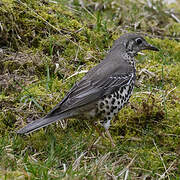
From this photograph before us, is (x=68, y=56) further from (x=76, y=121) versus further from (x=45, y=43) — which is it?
(x=76, y=121)

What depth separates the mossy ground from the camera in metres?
4.45

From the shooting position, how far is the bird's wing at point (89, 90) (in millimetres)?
4895

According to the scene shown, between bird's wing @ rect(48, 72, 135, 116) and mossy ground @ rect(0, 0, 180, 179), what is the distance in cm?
38

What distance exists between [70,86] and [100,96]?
35.6 inches

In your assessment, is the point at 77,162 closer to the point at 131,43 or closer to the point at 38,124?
the point at 38,124

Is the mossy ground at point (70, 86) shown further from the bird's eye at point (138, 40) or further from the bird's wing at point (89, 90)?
the bird's eye at point (138, 40)

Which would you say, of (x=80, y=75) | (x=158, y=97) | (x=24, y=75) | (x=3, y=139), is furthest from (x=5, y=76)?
(x=158, y=97)

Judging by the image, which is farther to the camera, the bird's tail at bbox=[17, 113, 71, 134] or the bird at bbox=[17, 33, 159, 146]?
the bird at bbox=[17, 33, 159, 146]

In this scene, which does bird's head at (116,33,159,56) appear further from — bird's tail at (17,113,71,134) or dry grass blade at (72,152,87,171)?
dry grass blade at (72,152,87,171)

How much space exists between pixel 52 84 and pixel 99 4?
2989 millimetres

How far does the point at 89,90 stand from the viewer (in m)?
5.09

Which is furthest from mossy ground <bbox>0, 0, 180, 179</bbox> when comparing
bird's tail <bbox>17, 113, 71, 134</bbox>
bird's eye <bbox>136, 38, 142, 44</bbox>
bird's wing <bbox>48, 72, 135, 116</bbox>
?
bird's eye <bbox>136, 38, 142, 44</bbox>

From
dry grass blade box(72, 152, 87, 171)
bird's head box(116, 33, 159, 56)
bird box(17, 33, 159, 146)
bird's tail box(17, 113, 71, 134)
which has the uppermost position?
bird's head box(116, 33, 159, 56)

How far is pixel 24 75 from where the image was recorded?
6129mm
